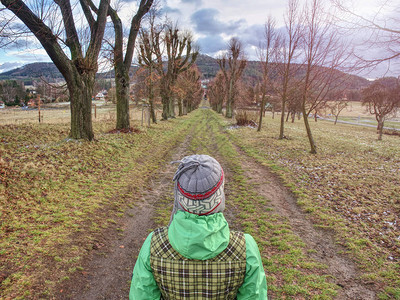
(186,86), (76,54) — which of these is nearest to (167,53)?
(186,86)

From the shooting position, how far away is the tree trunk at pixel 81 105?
9609 millimetres

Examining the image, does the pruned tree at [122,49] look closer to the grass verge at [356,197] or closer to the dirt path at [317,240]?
the grass verge at [356,197]

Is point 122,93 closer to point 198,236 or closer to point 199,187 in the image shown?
point 199,187

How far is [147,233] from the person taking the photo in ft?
15.3

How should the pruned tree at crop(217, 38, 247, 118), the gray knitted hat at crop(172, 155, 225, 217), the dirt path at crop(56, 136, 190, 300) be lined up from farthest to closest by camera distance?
the pruned tree at crop(217, 38, 247, 118) < the dirt path at crop(56, 136, 190, 300) < the gray knitted hat at crop(172, 155, 225, 217)

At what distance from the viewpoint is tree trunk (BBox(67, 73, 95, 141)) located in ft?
31.5

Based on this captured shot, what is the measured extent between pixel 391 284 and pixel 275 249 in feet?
5.56

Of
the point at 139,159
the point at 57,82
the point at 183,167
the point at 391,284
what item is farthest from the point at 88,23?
the point at 391,284

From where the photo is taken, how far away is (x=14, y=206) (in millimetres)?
4836

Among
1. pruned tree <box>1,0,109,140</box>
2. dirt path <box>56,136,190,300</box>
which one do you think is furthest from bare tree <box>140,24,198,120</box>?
dirt path <box>56,136,190,300</box>

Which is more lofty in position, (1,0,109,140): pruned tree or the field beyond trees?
(1,0,109,140): pruned tree

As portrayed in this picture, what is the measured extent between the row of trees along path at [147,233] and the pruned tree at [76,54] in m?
4.75

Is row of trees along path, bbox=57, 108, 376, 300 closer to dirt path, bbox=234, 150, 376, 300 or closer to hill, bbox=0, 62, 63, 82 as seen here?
dirt path, bbox=234, 150, 376, 300

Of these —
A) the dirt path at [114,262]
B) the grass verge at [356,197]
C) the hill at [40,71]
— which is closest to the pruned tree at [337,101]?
the grass verge at [356,197]
